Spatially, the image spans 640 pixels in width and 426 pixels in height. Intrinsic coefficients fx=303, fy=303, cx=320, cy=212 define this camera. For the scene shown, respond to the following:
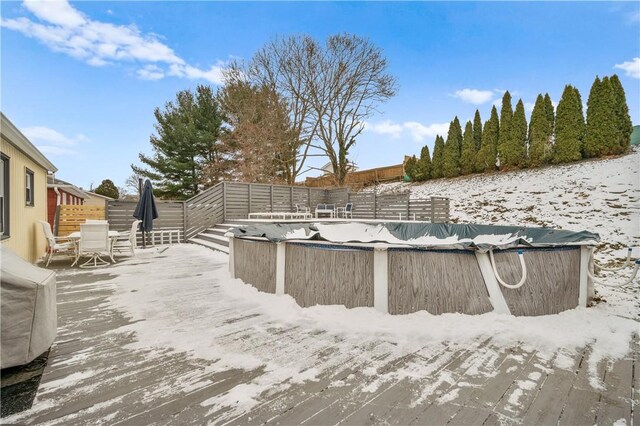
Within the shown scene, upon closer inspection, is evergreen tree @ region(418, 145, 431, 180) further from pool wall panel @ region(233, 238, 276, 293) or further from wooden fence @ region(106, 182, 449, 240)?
pool wall panel @ region(233, 238, 276, 293)

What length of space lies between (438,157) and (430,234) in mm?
11651

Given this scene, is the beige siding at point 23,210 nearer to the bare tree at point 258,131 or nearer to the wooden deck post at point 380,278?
the wooden deck post at point 380,278

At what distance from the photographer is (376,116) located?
16516 millimetres

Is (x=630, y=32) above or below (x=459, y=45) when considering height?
below

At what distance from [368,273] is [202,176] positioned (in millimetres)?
16130

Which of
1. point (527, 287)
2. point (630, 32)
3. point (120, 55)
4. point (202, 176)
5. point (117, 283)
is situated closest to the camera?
point (527, 287)

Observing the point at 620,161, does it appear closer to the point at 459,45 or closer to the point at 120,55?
the point at 459,45

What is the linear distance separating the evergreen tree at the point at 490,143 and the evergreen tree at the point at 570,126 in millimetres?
2500

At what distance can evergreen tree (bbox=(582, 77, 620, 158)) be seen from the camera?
458 inches

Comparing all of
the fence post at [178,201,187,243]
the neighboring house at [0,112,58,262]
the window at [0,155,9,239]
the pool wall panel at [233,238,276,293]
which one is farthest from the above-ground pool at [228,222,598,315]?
the fence post at [178,201,187,243]

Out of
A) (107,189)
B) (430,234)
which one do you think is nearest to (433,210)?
(430,234)

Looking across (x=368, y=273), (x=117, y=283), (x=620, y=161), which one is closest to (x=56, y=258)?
(x=117, y=283)

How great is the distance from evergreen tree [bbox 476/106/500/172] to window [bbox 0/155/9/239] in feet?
54.3

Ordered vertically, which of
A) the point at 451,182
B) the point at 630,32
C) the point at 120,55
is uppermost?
the point at 120,55
